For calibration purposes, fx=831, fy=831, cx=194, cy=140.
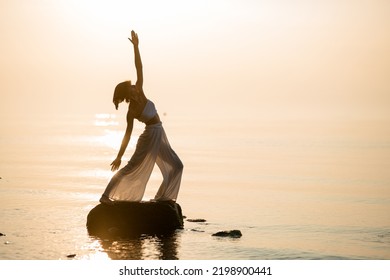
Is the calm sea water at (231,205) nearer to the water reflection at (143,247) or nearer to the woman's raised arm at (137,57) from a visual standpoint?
the water reflection at (143,247)

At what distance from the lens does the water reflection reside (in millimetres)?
16656

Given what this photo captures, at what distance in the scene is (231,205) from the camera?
25.8 m

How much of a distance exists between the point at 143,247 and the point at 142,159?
2.04m

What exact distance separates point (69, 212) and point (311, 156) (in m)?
27.0

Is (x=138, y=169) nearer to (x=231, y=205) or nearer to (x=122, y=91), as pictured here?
(x=122, y=91)

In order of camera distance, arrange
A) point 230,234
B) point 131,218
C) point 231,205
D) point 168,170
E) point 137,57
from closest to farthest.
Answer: point 137,57 < point 131,218 < point 168,170 < point 230,234 < point 231,205

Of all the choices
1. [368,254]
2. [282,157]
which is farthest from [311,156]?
[368,254]

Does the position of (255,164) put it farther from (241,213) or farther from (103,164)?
(241,213)

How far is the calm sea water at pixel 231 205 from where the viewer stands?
1795cm

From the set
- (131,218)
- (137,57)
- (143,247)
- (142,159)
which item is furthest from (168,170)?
(137,57)

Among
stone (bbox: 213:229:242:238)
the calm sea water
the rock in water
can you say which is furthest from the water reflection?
stone (bbox: 213:229:242:238)

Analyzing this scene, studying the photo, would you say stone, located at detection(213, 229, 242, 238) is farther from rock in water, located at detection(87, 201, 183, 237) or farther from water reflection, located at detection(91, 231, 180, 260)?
rock in water, located at detection(87, 201, 183, 237)
